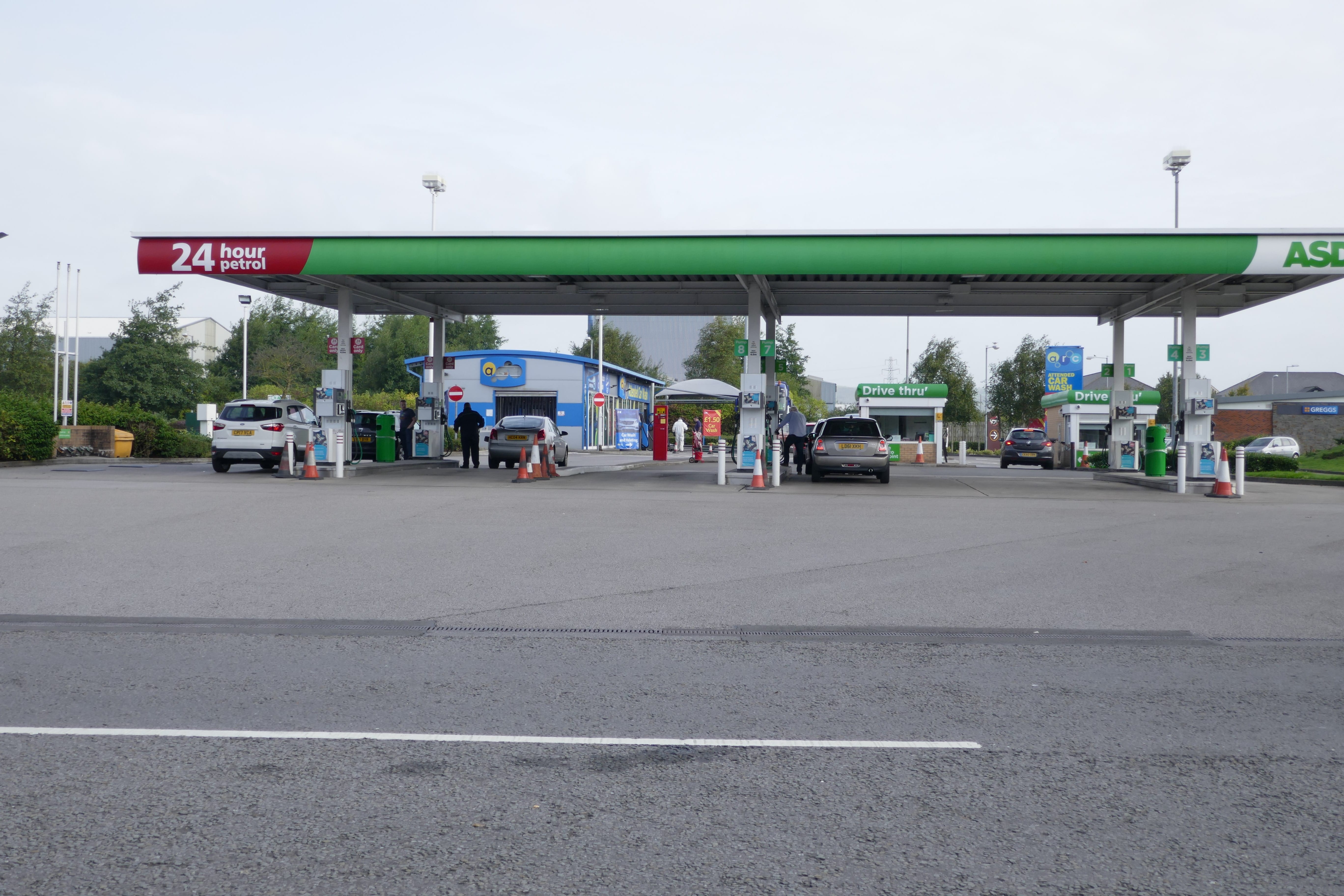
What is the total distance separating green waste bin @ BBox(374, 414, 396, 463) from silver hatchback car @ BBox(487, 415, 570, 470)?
2.69m

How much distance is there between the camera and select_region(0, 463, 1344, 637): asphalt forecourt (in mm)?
7980

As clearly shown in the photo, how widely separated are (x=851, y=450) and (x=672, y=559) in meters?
13.6

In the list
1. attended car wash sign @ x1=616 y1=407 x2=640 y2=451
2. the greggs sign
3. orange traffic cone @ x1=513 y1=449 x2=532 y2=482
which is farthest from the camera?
attended car wash sign @ x1=616 y1=407 x2=640 y2=451

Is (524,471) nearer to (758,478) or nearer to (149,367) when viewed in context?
(758,478)

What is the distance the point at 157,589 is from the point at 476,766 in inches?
219

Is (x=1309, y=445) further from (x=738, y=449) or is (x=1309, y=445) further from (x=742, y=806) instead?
(x=742, y=806)

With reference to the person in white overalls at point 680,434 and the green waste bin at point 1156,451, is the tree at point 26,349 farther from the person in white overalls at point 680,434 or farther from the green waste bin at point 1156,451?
the green waste bin at point 1156,451

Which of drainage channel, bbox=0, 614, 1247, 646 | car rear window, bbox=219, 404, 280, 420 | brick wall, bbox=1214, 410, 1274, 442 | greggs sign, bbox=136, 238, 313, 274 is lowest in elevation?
drainage channel, bbox=0, 614, 1247, 646

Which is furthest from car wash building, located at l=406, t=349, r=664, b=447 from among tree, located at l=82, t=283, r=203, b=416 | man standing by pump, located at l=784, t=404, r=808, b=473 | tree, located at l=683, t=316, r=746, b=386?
tree, located at l=683, t=316, r=746, b=386

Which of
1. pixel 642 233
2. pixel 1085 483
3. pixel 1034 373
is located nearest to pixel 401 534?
pixel 642 233

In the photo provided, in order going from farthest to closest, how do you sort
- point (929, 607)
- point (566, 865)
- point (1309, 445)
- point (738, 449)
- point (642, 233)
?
point (1309, 445)
point (738, 449)
point (642, 233)
point (929, 607)
point (566, 865)

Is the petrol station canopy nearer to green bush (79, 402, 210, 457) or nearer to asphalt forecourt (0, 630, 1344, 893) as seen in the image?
green bush (79, 402, 210, 457)

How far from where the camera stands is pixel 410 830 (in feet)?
11.9

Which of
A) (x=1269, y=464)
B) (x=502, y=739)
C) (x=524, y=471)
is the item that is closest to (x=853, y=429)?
(x=524, y=471)
